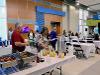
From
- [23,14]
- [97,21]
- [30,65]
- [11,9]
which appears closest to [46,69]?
[30,65]

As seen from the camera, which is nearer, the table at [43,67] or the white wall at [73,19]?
the table at [43,67]

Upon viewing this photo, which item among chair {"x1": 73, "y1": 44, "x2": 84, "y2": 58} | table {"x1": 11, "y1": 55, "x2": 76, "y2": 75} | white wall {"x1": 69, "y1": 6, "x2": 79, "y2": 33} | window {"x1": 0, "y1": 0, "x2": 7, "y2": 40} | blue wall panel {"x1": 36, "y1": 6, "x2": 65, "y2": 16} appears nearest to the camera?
table {"x1": 11, "y1": 55, "x2": 76, "y2": 75}

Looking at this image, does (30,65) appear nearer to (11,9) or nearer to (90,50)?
(90,50)

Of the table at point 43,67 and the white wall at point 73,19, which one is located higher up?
the white wall at point 73,19

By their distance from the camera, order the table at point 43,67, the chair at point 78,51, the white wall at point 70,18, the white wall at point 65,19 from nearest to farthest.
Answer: the table at point 43,67, the chair at point 78,51, the white wall at point 65,19, the white wall at point 70,18

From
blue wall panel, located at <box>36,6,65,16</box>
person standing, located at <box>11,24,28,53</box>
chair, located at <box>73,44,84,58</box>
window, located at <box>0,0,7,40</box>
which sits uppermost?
blue wall panel, located at <box>36,6,65,16</box>

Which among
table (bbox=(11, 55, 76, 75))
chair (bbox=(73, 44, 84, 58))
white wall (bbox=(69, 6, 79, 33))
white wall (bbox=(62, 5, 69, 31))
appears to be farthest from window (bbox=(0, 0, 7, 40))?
white wall (bbox=(69, 6, 79, 33))

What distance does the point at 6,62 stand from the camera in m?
2.24

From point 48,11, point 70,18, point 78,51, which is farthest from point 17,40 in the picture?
point 70,18

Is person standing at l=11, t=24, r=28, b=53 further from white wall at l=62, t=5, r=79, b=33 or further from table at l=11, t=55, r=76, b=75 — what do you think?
white wall at l=62, t=5, r=79, b=33

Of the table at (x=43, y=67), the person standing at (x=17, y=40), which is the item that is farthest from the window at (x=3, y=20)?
the table at (x=43, y=67)

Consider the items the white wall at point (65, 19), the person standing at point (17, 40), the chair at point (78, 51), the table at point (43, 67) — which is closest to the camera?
the table at point (43, 67)

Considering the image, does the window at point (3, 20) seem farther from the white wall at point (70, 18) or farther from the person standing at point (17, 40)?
the white wall at point (70, 18)

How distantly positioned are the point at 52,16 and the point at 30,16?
2956 mm
